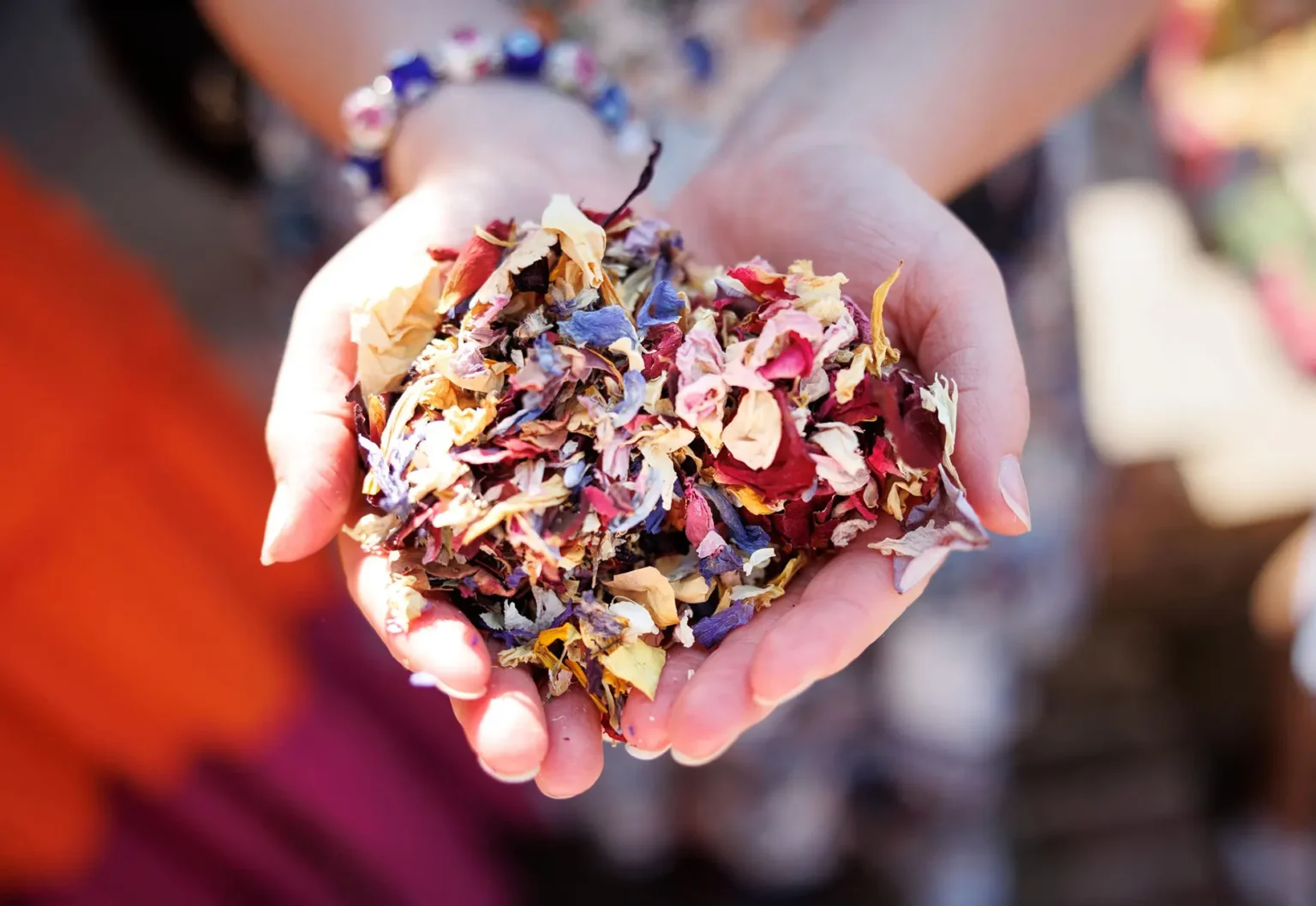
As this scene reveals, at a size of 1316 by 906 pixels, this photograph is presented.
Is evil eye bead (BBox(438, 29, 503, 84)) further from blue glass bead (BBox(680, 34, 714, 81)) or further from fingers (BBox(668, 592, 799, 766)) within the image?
fingers (BBox(668, 592, 799, 766))

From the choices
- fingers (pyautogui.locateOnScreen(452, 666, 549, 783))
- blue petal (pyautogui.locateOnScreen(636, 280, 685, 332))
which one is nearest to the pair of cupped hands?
fingers (pyautogui.locateOnScreen(452, 666, 549, 783))

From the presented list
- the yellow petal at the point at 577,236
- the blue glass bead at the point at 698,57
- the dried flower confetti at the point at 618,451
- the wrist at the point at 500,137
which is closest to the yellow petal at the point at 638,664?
the dried flower confetti at the point at 618,451

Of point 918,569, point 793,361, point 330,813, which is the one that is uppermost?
point 793,361

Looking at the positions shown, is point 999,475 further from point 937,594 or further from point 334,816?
point 334,816

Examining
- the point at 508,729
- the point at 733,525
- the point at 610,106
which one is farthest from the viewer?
the point at 610,106

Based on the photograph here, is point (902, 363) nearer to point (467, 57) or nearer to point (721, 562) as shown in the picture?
point (721, 562)

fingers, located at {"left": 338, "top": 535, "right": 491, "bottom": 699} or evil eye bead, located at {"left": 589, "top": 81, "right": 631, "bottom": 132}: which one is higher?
evil eye bead, located at {"left": 589, "top": 81, "right": 631, "bottom": 132}

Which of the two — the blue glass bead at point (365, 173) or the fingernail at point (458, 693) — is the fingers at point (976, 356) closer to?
the fingernail at point (458, 693)

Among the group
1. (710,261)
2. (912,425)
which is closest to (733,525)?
(912,425)
